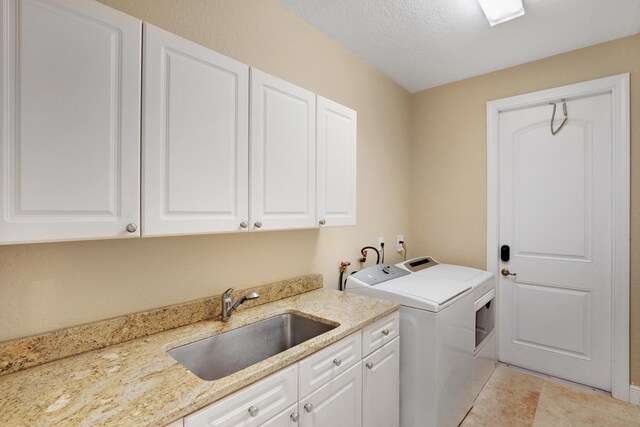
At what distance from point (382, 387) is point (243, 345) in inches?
30.5

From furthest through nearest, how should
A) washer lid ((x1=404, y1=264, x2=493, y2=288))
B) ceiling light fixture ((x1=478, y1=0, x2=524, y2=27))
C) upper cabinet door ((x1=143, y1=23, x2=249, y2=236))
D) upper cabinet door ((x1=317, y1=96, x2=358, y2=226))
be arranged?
washer lid ((x1=404, y1=264, x2=493, y2=288)), ceiling light fixture ((x1=478, y1=0, x2=524, y2=27)), upper cabinet door ((x1=317, y1=96, x2=358, y2=226)), upper cabinet door ((x1=143, y1=23, x2=249, y2=236))

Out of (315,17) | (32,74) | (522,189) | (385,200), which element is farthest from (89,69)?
(522,189)

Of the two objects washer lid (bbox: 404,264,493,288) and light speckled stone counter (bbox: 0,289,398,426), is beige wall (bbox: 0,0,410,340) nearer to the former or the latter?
light speckled stone counter (bbox: 0,289,398,426)

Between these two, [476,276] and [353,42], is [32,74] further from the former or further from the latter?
[476,276]

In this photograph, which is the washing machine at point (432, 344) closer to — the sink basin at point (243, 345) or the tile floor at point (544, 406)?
the tile floor at point (544, 406)

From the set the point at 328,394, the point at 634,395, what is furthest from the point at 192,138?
the point at 634,395

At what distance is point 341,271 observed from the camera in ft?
7.58

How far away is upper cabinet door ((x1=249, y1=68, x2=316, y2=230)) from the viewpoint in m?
1.37

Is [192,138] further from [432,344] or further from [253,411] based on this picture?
[432,344]

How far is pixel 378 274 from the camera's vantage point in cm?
221

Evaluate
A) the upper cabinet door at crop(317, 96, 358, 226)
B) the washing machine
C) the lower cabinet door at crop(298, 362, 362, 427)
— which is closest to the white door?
the washing machine

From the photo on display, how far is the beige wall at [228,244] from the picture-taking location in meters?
1.09

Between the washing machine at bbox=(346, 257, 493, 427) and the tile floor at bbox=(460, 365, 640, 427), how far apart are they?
161 millimetres

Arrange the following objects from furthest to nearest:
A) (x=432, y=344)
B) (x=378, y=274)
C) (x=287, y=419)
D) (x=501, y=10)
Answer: (x=378, y=274) → (x=501, y=10) → (x=432, y=344) → (x=287, y=419)
